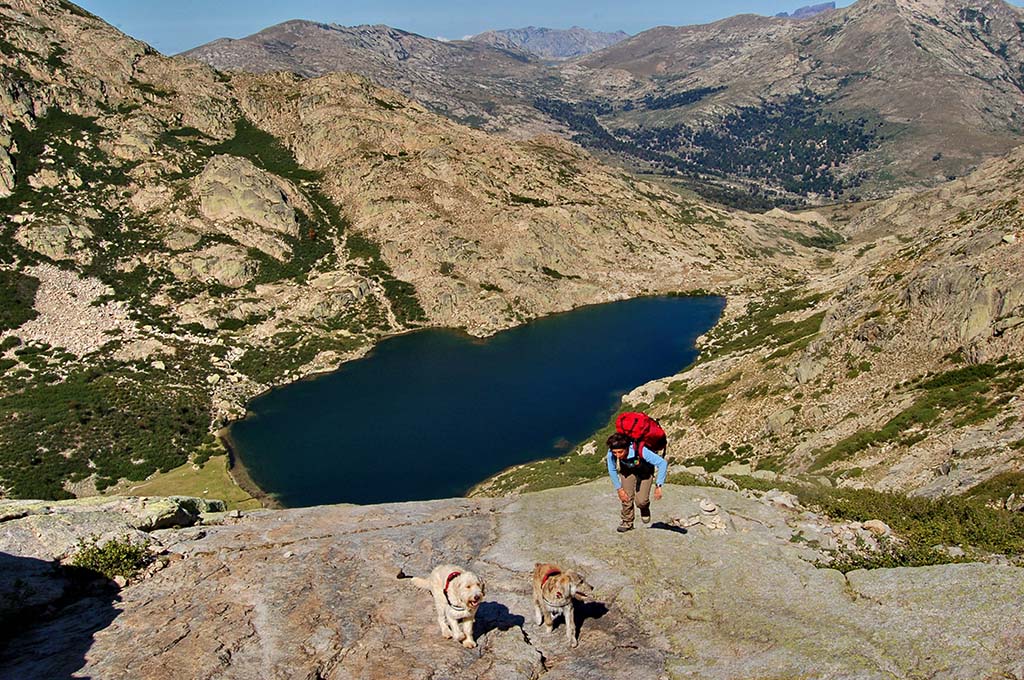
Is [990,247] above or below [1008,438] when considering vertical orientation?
above

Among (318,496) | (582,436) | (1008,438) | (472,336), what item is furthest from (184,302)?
(1008,438)

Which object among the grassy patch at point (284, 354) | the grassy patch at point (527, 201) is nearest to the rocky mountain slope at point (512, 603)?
the grassy patch at point (284, 354)

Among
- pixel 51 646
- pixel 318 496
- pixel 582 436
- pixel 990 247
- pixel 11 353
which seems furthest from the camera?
pixel 11 353

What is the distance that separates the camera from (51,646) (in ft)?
45.0

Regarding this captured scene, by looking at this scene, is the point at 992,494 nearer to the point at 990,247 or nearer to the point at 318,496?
the point at 990,247

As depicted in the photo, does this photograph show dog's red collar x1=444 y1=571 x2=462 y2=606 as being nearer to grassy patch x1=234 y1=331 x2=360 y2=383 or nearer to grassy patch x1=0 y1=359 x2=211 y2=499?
grassy patch x1=0 y1=359 x2=211 y2=499

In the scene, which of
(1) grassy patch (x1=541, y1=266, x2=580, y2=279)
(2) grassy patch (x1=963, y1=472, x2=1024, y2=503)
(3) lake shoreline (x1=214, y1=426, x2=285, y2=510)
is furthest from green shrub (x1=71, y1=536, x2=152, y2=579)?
(1) grassy patch (x1=541, y1=266, x2=580, y2=279)

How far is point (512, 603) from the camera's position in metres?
14.7

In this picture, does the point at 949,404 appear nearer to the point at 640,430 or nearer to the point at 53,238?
the point at 640,430

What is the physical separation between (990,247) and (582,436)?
51309 millimetres

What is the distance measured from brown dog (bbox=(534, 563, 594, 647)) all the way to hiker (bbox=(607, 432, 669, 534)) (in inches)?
141

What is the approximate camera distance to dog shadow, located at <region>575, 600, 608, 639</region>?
13.5 m

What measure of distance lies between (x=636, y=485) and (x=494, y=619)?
5.60 meters

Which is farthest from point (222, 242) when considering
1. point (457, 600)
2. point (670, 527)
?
point (457, 600)
